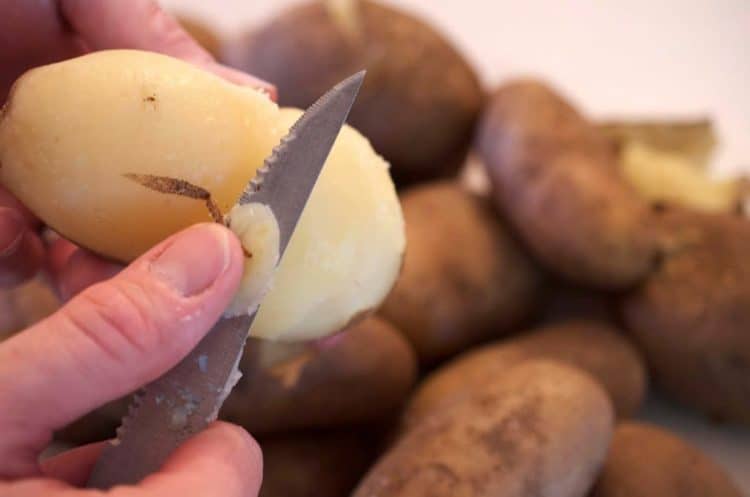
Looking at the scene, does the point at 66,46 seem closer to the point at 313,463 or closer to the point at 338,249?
the point at 338,249

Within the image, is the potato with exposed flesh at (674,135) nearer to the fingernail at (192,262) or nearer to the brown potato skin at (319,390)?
the brown potato skin at (319,390)

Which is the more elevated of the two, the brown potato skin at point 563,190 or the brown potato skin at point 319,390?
the brown potato skin at point 563,190

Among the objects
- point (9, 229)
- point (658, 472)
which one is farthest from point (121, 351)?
point (658, 472)

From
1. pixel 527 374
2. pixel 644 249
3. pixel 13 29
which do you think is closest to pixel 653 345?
pixel 644 249

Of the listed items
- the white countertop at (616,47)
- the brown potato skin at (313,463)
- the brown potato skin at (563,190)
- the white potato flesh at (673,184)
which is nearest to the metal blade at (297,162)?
the brown potato skin at (313,463)

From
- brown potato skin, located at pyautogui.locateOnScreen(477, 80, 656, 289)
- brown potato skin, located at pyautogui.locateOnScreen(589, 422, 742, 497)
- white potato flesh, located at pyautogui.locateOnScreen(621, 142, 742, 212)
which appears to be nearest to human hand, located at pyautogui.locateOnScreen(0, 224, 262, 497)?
brown potato skin, located at pyautogui.locateOnScreen(589, 422, 742, 497)

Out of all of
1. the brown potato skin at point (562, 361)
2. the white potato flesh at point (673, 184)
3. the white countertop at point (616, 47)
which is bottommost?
the brown potato skin at point (562, 361)
